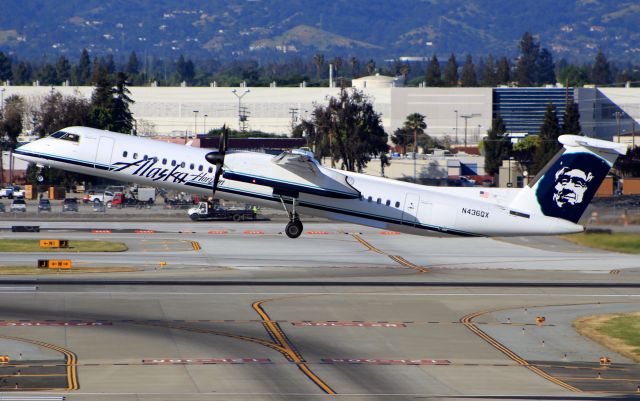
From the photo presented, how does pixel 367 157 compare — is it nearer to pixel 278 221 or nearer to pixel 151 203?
pixel 151 203

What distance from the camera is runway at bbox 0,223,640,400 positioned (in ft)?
121

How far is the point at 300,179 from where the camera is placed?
54312 millimetres

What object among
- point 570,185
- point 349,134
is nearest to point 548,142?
point 349,134

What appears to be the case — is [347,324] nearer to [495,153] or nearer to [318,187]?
[318,187]

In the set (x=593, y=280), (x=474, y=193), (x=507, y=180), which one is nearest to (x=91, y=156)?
(x=474, y=193)

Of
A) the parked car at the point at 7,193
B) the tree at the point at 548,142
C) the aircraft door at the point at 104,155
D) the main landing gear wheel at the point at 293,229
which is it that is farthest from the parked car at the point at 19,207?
the tree at the point at 548,142

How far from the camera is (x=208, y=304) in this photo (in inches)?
2041

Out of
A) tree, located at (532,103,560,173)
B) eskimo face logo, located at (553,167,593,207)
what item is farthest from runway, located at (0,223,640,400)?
tree, located at (532,103,560,173)

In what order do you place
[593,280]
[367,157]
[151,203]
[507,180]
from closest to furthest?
[593,280] → [151,203] → [507,180] → [367,157]

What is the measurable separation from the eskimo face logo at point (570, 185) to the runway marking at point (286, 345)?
15763 mm

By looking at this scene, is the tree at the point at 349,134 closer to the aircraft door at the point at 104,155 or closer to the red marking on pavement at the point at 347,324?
the aircraft door at the point at 104,155

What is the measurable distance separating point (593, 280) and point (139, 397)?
1415 inches

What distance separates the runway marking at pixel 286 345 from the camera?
37094 millimetres

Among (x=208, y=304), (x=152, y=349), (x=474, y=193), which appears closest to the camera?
(x=152, y=349)
